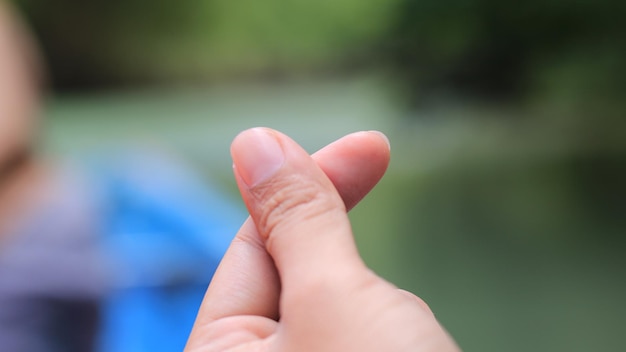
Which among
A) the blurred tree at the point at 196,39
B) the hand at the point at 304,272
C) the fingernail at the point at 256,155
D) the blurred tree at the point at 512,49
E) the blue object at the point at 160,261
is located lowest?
the blue object at the point at 160,261

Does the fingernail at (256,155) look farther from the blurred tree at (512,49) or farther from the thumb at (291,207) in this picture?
the blurred tree at (512,49)

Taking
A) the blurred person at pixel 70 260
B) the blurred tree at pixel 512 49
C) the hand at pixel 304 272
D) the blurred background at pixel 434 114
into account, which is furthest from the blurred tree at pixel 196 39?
the hand at pixel 304 272

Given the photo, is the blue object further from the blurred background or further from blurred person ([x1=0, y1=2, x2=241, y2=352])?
the blurred background

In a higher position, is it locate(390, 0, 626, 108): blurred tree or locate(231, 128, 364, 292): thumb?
locate(390, 0, 626, 108): blurred tree

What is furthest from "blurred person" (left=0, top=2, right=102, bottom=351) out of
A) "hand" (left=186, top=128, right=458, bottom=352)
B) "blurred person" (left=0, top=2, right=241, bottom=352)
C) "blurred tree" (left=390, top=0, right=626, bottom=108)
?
"blurred tree" (left=390, top=0, right=626, bottom=108)

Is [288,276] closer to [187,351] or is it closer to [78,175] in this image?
[187,351]

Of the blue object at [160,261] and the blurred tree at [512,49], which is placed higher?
the blurred tree at [512,49]

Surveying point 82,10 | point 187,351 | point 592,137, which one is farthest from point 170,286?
point 82,10
